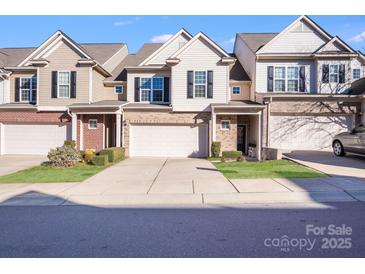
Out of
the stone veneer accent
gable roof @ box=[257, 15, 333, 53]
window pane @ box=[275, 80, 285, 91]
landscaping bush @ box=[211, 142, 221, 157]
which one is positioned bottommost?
landscaping bush @ box=[211, 142, 221, 157]

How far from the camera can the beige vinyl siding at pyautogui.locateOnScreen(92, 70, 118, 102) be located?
20.7m

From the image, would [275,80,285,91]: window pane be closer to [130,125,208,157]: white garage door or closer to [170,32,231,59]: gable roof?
[170,32,231,59]: gable roof

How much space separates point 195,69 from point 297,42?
23.8 ft

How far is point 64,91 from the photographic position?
20.1 metres

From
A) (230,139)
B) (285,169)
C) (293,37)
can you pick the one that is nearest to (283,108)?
(230,139)

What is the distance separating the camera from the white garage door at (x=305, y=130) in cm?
1881

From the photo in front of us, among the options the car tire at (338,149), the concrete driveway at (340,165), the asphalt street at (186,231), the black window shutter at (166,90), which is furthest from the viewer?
the black window shutter at (166,90)

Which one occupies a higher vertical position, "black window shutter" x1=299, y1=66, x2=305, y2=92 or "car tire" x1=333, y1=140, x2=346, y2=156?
"black window shutter" x1=299, y1=66, x2=305, y2=92

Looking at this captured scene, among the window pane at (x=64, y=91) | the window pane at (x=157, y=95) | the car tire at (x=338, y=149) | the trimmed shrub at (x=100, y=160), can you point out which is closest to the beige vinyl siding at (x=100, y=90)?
the window pane at (x=64, y=91)

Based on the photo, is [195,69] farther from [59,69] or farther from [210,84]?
[59,69]

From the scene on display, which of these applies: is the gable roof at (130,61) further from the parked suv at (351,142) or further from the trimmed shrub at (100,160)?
the parked suv at (351,142)

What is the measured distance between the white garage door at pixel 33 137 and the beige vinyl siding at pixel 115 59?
573 cm

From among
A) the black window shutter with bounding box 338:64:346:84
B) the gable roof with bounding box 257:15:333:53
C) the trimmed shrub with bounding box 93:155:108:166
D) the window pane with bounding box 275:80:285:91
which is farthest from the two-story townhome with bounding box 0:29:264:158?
the black window shutter with bounding box 338:64:346:84

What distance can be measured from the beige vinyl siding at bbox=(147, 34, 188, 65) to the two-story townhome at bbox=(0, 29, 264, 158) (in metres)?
0.07
